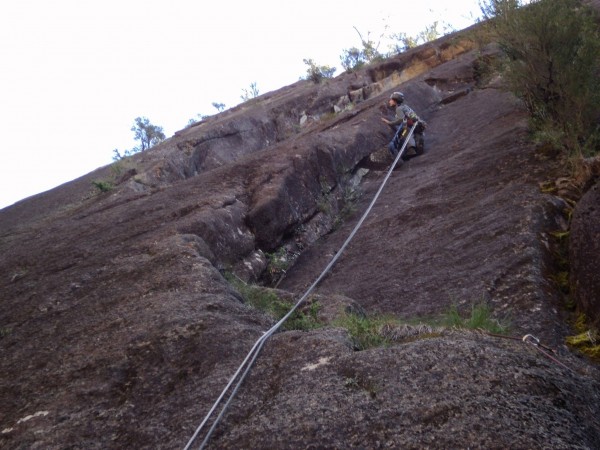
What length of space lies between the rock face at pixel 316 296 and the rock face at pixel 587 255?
0.75ft

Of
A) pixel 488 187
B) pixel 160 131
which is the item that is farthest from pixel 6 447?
pixel 160 131

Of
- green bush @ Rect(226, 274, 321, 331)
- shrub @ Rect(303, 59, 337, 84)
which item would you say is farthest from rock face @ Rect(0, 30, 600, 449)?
shrub @ Rect(303, 59, 337, 84)

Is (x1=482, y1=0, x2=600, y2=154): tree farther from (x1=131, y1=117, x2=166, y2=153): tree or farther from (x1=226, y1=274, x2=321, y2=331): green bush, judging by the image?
(x1=131, y1=117, x2=166, y2=153): tree

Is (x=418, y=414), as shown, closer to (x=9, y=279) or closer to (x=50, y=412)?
(x=50, y=412)

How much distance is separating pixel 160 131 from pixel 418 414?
37.2 m

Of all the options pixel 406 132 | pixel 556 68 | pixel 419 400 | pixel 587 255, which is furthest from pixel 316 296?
pixel 406 132

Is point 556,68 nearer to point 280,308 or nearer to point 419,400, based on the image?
point 280,308

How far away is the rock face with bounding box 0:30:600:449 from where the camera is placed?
3422 millimetres

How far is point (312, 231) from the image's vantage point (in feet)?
31.6

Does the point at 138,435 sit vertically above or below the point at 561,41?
below

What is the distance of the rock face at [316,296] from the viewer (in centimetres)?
342

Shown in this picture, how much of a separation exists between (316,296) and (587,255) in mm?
2329

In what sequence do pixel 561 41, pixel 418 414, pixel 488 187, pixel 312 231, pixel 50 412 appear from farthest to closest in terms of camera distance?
pixel 312 231 → pixel 561 41 → pixel 488 187 → pixel 50 412 → pixel 418 414

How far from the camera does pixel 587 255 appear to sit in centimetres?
517
